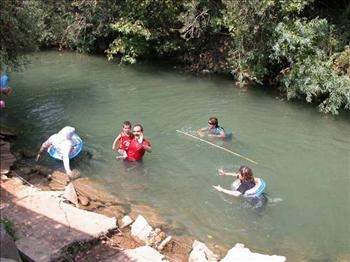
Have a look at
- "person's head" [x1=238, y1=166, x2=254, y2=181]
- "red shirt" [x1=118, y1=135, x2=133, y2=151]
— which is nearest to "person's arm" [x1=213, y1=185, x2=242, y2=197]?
"person's head" [x1=238, y1=166, x2=254, y2=181]

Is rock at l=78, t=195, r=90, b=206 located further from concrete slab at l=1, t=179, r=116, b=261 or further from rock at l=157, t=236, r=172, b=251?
rock at l=157, t=236, r=172, b=251

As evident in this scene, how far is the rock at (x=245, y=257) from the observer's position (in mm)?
9445

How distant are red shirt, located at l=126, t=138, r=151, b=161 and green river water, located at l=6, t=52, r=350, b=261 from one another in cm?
27

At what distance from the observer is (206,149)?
1590 cm

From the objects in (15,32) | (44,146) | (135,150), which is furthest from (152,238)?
(15,32)

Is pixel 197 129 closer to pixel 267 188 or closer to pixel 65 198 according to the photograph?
pixel 267 188

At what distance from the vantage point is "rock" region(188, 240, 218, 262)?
32.7 feet

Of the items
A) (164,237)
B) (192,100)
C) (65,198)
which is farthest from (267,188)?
(192,100)

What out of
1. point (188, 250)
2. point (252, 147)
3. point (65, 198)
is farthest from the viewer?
point (252, 147)

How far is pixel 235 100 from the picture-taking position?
20.8 m

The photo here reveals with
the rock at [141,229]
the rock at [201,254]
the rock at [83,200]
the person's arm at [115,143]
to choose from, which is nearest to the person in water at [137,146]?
the person's arm at [115,143]

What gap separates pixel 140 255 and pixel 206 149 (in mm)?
6691

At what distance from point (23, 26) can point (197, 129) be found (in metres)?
6.56

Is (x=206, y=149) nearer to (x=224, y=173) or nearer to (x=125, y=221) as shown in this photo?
(x=224, y=173)
